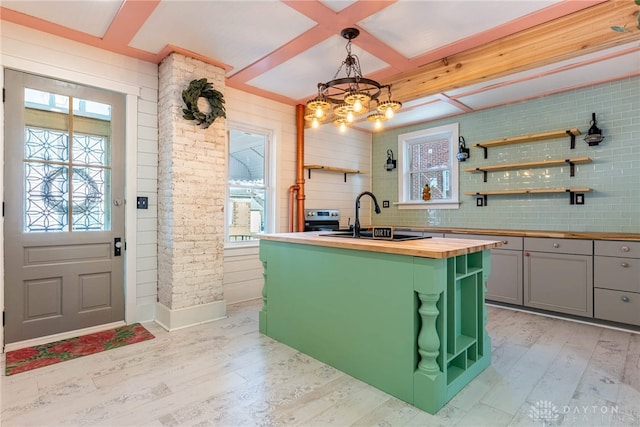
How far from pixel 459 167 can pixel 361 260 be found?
10.8 ft

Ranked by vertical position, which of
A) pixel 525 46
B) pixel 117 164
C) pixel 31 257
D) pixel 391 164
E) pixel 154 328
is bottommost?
pixel 154 328

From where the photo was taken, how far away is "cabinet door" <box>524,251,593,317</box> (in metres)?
3.33

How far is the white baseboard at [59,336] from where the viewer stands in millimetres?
2762

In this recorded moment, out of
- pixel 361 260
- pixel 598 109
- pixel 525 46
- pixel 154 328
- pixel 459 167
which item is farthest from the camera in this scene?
pixel 459 167

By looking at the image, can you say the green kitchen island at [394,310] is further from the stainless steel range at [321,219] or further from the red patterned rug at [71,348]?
the stainless steel range at [321,219]

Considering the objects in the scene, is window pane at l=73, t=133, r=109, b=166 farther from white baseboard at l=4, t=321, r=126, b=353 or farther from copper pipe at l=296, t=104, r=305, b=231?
copper pipe at l=296, t=104, r=305, b=231

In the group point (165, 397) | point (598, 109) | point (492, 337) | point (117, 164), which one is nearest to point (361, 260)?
point (165, 397)

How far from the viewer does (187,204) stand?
3340 millimetres

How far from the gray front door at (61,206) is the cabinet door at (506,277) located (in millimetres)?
4139

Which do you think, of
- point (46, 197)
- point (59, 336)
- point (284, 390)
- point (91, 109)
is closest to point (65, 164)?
point (46, 197)

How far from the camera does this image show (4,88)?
273 centimetres

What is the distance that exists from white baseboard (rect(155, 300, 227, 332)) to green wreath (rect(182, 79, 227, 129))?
6.16ft

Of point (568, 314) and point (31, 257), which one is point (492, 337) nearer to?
point (568, 314)

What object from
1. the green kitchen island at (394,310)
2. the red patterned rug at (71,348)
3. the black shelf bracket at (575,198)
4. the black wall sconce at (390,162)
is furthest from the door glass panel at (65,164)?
the black shelf bracket at (575,198)
